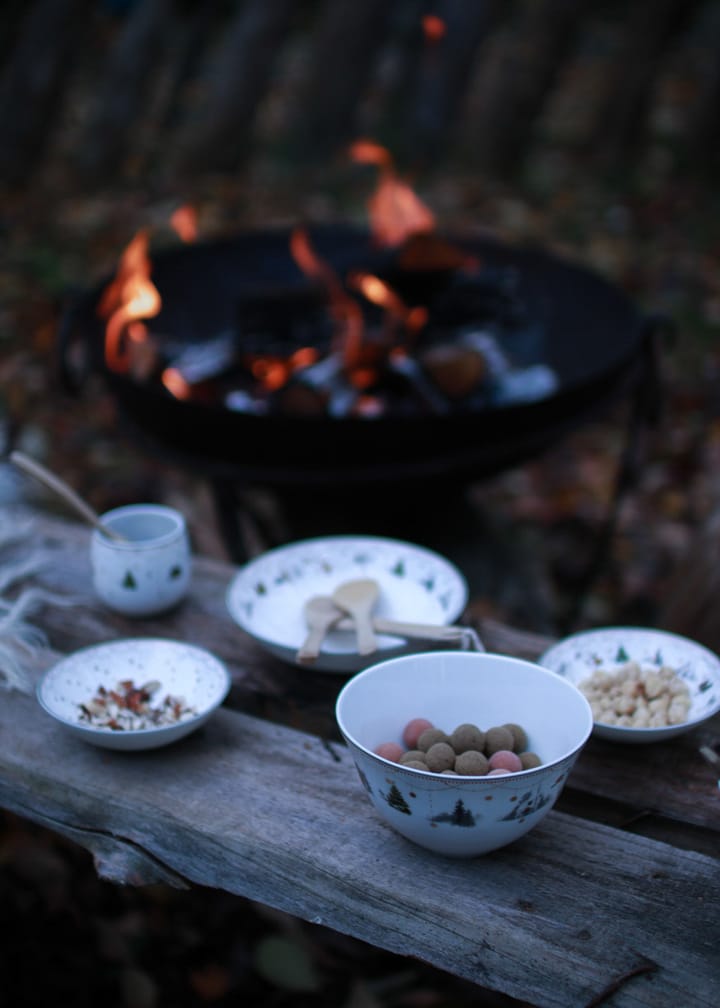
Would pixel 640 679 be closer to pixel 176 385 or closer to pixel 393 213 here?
pixel 176 385

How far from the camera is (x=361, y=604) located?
167 centimetres

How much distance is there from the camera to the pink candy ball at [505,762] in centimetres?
121

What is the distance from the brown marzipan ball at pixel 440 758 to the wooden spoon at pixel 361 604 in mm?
328

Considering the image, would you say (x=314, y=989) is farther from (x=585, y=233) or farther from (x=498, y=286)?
(x=585, y=233)

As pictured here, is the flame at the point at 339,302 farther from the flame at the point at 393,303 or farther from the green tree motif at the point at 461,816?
the green tree motif at the point at 461,816

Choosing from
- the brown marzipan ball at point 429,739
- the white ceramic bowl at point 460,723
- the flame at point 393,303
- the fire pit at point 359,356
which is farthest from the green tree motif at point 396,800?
the flame at point 393,303

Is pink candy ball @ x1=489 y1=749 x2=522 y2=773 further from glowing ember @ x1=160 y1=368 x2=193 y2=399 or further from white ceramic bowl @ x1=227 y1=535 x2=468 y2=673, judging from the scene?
glowing ember @ x1=160 y1=368 x2=193 y2=399

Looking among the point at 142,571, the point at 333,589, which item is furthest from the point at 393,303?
the point at 142,571

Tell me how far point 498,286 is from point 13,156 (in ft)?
14.5

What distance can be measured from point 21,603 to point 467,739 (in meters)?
0.92

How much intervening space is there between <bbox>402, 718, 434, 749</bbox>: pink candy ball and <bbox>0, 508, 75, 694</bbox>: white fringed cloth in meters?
0.67

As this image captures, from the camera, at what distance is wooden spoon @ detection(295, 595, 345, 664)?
1.53 m

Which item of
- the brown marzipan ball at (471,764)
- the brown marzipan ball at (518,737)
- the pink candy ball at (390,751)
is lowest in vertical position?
the pink candy ball at (390,751)

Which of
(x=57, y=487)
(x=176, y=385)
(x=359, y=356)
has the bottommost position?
(x=176, y=385)
